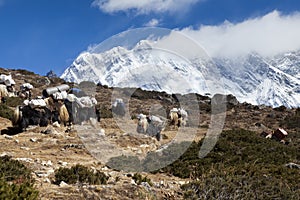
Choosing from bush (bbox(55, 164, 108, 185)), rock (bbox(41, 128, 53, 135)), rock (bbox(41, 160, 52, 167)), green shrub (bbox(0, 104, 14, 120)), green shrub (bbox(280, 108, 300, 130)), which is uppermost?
green shrub (bbox(280, 108, 300, 130))

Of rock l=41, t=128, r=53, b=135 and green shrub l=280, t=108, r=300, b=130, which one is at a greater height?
green shrub l=280, t=108, r=300, b=130

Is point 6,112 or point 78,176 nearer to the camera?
point 78,176

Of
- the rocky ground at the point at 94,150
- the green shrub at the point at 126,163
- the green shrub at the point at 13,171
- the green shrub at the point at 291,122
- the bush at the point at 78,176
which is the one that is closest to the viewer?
the rocky ground at the point at 94,150

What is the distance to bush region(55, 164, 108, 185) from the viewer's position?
9.80m

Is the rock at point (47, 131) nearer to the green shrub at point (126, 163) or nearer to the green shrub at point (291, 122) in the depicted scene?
the green shrub at point (126, 163)

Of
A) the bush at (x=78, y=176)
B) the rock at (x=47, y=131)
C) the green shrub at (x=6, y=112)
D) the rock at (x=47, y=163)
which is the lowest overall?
the bush at (x=78, y=176)

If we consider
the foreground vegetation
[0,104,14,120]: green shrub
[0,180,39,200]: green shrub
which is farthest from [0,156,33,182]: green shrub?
[0,104,14,120]: green shrub

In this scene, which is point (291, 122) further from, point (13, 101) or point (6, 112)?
point (6, 112)

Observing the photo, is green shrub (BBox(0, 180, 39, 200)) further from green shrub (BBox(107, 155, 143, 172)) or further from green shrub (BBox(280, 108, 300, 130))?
green shrub (BBox(280, 108, 300, 130))

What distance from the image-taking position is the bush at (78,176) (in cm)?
980

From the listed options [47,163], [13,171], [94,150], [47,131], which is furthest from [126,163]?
[47,131]

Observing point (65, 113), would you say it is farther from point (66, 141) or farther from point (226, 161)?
point (226, 161)

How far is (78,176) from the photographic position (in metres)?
9.47

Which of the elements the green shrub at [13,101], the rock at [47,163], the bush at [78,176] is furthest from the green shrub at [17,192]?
the green shrub at [13,101]
